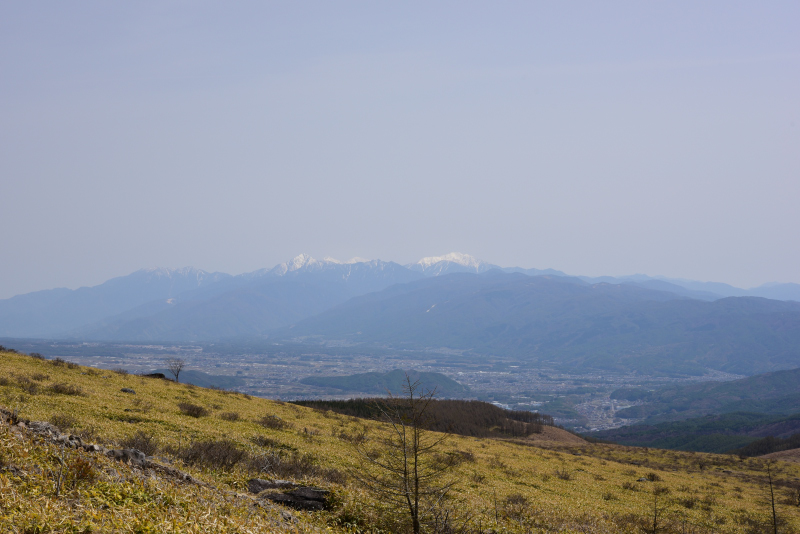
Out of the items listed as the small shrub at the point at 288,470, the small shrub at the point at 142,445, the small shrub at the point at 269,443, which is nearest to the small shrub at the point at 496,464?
the small shrub at the point at 269,443

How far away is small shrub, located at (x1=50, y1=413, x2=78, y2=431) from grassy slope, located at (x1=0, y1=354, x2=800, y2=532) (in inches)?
16.8

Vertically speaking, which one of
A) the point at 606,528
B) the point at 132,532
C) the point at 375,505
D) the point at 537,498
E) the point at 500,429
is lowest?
the point at 500,429

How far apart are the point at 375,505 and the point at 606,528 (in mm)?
9001

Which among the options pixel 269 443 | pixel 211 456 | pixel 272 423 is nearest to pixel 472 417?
pixel 272 423

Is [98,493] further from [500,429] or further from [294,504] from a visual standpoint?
[500,429]

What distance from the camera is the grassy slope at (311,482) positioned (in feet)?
26.3

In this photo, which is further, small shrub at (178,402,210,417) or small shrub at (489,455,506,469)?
small shrub at (489,455,506,469)

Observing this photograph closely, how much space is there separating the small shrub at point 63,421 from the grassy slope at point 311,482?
1.40ft

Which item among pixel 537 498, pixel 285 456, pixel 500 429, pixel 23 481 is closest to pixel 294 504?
pixel 23 481

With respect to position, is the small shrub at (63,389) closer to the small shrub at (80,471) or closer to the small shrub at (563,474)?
the small shrub at (80,471)

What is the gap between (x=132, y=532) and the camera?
6945 millimetres

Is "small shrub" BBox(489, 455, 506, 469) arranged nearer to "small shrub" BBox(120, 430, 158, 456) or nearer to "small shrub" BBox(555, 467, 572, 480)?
"small shrub" BBox(555, 467, 572, 480)

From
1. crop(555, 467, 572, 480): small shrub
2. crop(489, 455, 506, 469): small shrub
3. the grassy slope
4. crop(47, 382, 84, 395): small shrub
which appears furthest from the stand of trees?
crop(47, 382, 84, 395): small shrub

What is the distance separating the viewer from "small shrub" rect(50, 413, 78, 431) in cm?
1665
